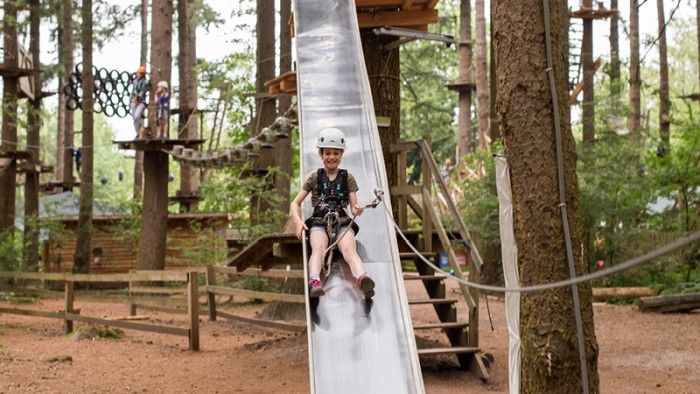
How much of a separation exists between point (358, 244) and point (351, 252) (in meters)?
0.68

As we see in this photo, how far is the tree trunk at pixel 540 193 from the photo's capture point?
686 centimetres

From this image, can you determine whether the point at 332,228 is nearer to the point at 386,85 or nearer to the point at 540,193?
the point at 540,193

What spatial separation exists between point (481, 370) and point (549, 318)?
3274 mm

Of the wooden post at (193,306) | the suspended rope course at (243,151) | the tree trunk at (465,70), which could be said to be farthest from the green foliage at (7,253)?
the tree trunk at (465,70)

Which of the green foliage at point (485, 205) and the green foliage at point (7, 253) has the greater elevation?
the green foliage at point (485, 205)

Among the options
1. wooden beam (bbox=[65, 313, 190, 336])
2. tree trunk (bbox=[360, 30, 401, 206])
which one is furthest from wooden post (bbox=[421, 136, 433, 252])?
wooden beam (bbox=[65, 313, 190, 336])

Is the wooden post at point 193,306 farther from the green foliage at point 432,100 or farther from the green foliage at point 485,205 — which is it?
the green foliage at point 432,100

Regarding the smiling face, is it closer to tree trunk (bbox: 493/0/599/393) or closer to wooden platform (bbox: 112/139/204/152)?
tree trunk (bbox: 493/0/599/393)

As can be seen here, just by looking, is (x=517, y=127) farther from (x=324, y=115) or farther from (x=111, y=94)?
(x=111, y=94)

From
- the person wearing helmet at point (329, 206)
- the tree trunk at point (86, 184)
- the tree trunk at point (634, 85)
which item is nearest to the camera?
the person wearing helmet at point (329, 206)

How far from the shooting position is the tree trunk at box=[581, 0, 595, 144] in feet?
68.1

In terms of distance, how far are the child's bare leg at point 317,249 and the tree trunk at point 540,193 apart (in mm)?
1893

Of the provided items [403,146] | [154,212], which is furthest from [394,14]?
[154,212]

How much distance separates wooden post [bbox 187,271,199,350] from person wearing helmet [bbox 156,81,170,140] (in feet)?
22.2
